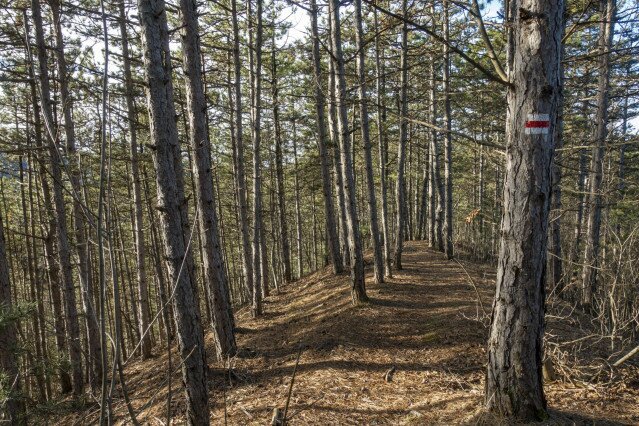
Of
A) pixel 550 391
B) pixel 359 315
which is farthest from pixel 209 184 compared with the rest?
pixel 550 391

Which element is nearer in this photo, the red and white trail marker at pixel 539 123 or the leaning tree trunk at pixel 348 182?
the red and white trail marker at pixel 539 123

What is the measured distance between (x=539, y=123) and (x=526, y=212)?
0.69 m

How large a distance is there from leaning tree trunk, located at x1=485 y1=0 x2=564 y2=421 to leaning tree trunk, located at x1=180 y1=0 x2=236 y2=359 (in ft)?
13.3

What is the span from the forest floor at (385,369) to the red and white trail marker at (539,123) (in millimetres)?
1366

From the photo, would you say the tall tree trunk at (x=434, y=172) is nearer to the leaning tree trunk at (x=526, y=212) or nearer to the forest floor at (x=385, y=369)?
the forest floor at (x=385, y=369)

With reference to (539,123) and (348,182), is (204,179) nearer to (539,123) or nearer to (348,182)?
(348,182)

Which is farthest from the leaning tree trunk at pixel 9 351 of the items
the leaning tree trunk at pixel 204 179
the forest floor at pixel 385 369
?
the leaning tree trunk at pixel 204 179

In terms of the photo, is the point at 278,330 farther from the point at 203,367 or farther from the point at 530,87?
the point at 530,87

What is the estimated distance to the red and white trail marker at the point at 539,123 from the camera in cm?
286

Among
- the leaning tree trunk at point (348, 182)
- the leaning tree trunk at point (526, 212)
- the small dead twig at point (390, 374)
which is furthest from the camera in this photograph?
the leaning tree trunk at point (348, 182)

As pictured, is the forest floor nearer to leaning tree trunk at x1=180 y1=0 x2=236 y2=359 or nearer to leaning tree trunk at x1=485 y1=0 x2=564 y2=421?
leaning tree trunk at x1=485 y1=0 x2=564 y2=421

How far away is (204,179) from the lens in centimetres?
593

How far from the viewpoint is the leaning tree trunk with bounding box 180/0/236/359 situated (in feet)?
18.7

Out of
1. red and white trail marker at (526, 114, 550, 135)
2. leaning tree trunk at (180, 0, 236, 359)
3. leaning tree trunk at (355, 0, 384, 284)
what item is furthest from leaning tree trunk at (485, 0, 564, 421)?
leaning tree trunk at (355, 0, 384, 284)
